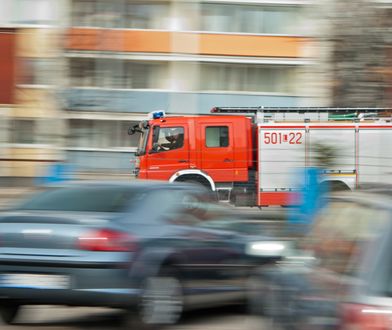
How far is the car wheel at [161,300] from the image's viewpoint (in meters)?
6.66

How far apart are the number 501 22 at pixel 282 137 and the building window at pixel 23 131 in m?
17.1

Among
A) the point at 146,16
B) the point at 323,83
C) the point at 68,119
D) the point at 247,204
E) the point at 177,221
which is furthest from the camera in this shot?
the point at 146,16

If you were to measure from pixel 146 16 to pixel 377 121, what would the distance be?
18.2 m

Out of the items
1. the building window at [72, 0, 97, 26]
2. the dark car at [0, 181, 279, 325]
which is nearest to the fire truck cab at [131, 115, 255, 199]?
the building window at [72, 0, 97, 26]

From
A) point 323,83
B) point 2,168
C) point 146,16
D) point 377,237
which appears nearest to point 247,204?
point 323,83

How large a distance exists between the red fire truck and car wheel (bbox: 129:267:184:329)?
10.2 metres

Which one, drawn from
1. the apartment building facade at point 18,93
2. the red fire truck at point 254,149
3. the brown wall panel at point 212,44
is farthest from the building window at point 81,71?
the brown wall panel at point 212,44

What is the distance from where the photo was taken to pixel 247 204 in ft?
58.2

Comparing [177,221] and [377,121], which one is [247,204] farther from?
[177,221]

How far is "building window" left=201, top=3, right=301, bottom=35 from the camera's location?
35.0 metres

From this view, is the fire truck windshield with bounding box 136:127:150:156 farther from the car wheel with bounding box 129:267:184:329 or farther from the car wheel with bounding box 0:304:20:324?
the car wheel with bounding box 129:267:184:329

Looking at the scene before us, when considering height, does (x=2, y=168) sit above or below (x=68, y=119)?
below

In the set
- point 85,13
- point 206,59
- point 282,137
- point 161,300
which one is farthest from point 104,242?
point 206,59

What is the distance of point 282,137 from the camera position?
1872cm
